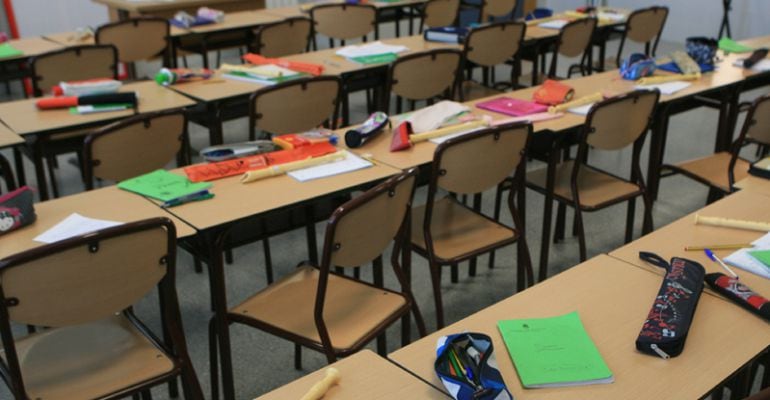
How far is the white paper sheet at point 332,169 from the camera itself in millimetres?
2701

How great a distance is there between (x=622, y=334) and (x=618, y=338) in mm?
22

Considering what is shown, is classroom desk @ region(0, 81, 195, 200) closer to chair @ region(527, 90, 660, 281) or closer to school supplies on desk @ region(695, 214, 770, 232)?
chair @ region(527, 90, 660, 281)

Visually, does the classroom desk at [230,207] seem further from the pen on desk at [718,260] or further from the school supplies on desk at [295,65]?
the school supplies on desk at [295,65]

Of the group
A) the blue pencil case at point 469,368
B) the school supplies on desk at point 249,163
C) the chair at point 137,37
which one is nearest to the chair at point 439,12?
Result: the chair at point 137,37

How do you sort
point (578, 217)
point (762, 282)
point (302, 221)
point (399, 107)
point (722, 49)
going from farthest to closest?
point (399, 107), point (722, 49), point (578, 217), point (302, 221), point (762, 282)

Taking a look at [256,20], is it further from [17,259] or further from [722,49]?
[17,259]

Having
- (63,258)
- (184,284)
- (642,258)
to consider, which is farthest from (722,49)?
(63,258)

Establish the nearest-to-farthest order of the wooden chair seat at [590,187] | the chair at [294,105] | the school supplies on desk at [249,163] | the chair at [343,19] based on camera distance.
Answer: the school supplies on desk at [249,163] → the wooden chair seat at [590,187] → the chair at [294,105] → the chair at [343,19]

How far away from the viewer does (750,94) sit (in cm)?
667

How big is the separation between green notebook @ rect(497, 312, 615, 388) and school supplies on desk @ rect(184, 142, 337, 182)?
128 cm

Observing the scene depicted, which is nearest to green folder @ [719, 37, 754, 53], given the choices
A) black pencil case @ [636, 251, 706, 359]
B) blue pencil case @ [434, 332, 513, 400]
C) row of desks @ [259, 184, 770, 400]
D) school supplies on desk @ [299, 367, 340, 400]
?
row of desks @ [259, 184, 770, 400]

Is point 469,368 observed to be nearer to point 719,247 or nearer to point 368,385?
point 368,385

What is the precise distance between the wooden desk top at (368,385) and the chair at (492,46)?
130 inches

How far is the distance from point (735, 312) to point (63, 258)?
162 centimetres
